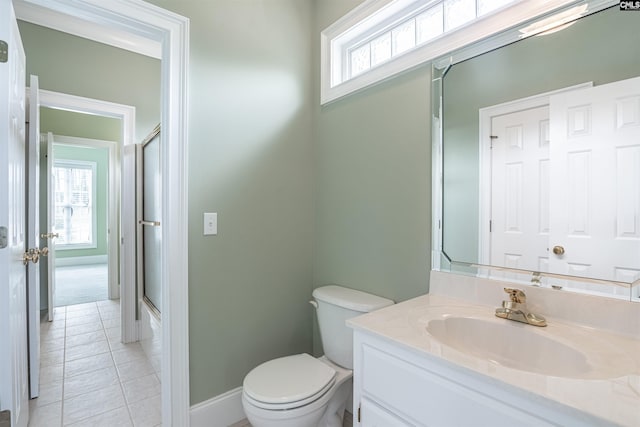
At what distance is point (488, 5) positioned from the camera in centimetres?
129

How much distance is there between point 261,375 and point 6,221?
1216 mm

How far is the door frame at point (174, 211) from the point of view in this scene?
4.90 ft

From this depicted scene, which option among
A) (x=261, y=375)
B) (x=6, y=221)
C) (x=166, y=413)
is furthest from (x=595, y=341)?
(x=6, y=221)

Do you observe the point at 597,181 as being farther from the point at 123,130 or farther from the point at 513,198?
the point at 123,130

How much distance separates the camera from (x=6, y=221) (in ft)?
3.90

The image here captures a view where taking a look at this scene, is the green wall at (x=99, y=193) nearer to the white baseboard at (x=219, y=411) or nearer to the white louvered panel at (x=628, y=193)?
the white baseboard at (x=219, y=411)

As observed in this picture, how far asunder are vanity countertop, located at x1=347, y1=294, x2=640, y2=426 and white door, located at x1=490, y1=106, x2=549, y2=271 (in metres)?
0.23

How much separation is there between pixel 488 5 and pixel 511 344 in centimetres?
135

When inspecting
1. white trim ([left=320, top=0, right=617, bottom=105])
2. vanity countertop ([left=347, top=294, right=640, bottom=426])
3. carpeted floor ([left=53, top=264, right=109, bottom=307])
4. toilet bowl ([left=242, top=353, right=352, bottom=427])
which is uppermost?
white trim ([left=320, top=0, right=617, bottom=105])

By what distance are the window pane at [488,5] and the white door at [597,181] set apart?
0.49m

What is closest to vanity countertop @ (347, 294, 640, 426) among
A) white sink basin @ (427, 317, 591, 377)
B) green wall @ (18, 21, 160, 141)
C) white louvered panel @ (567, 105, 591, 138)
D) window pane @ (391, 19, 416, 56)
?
white sink basin @ (427, 317, 591, 377)

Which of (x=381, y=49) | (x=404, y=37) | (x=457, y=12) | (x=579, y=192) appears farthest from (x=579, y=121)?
(x=381, y=49)

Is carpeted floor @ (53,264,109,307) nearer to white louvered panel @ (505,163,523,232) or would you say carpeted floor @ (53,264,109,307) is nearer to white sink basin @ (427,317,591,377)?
white sink basin @ (427,317,591,377)

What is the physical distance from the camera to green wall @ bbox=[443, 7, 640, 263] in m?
0.95
